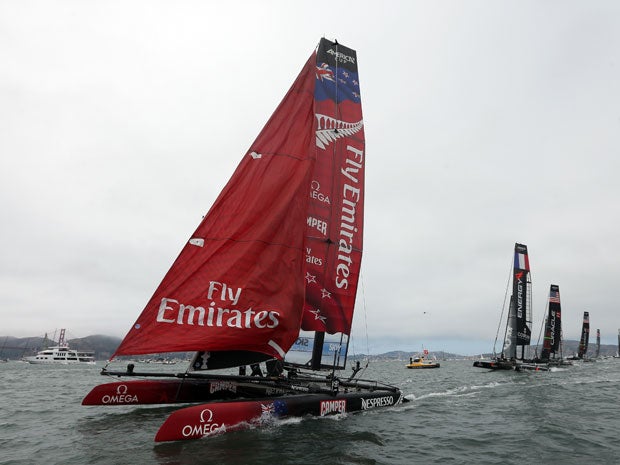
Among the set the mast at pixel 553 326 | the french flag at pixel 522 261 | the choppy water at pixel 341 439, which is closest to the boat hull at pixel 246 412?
the choppy water at pixel 341 439

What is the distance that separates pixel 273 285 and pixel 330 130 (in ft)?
21.0

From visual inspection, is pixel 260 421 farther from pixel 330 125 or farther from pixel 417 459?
pixel 330 125

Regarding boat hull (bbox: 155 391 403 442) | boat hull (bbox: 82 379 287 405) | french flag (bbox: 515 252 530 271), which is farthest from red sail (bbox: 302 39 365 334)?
french flag (bbox: 515 252 530 271)

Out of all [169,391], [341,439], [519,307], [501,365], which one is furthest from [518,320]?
[169,391]

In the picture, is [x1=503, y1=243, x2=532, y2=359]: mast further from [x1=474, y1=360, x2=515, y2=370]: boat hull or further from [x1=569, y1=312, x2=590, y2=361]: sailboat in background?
[x1=569, y1=312, x2=590, y2=361]: sailboat in background

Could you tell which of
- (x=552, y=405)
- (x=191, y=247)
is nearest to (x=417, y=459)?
(x=191, y=247)

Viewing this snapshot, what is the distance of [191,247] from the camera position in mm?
9398

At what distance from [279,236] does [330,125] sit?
213 inches

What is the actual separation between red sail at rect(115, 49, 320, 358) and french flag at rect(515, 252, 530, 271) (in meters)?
44.8

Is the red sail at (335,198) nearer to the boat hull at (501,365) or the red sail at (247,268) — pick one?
the red sail at (247,268)

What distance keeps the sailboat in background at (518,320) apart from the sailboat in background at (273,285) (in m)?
36.2

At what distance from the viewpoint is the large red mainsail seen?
29.0ft

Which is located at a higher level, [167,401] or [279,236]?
[279,236]

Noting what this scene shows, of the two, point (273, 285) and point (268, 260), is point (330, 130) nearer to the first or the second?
point (268, 260)
